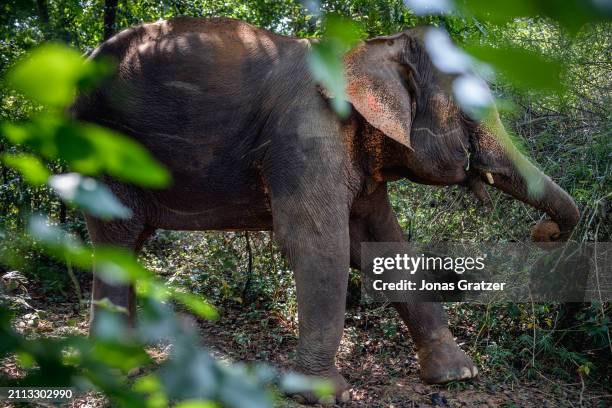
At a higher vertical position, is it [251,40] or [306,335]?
[251,40]

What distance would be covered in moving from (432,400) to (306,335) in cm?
104

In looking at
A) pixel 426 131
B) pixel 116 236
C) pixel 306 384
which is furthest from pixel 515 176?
pixel 306 384

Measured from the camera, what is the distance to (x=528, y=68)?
49cm

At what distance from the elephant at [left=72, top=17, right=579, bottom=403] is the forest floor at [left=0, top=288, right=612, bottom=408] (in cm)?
57

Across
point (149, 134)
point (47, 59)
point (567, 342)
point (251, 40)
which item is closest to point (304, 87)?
point (251, 40)

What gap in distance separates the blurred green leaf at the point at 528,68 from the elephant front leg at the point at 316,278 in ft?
12.1

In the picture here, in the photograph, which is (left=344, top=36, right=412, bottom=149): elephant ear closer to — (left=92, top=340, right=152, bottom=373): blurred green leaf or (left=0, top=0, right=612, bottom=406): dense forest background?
(left=0, top=0, right=612, bottom=406): dense forest background

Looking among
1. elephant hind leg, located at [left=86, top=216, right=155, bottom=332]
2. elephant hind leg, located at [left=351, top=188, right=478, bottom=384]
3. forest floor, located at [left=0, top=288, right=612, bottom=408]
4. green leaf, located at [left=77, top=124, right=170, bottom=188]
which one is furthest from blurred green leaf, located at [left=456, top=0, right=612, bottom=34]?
elephant hind leg, located at [left=351, top=188, right=478, bottom=384]

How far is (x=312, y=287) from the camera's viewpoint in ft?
13.8

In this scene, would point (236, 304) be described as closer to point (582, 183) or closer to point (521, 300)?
point (521, 300)

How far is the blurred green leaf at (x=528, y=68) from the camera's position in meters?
0.48

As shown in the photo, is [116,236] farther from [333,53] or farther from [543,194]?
[333,53]

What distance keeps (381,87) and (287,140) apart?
2.28 ft

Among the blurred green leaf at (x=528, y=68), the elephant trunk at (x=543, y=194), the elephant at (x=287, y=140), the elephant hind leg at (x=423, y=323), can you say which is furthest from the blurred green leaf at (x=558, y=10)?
the elephant hind leg at (x=423, y=323)
